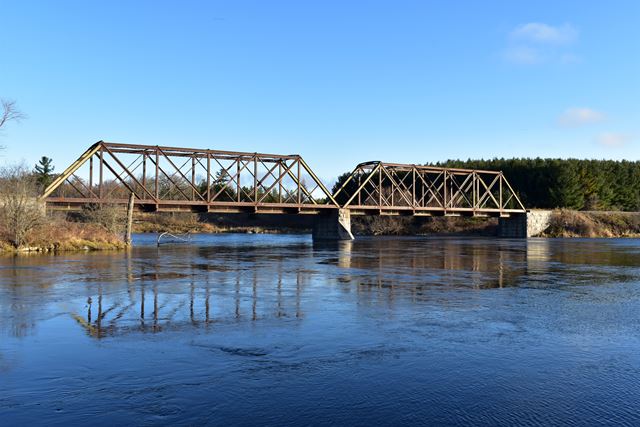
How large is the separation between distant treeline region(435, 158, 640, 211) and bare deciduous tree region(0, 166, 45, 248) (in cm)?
10129

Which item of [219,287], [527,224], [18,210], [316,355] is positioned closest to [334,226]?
[527,224]

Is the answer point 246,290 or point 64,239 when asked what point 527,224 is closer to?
point 64,239

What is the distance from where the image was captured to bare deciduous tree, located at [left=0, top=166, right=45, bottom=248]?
4062 centimetres

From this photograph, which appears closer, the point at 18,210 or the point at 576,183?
the point at 18,210

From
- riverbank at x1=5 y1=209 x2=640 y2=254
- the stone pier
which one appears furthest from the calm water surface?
the stone pier

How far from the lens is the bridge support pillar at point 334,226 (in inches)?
3243

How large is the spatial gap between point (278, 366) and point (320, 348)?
156 centimetres

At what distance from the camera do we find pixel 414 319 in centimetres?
1404

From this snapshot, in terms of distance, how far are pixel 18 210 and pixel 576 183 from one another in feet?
348

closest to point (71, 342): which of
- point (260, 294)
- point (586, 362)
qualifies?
point (260, 294)

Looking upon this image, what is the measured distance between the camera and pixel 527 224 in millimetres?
99688

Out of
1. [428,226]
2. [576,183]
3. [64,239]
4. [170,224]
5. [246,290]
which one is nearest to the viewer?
[246,290]

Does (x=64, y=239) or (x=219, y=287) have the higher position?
(x=64, y=239)

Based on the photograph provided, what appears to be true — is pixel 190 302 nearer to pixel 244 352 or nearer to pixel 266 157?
pixel 244 352
